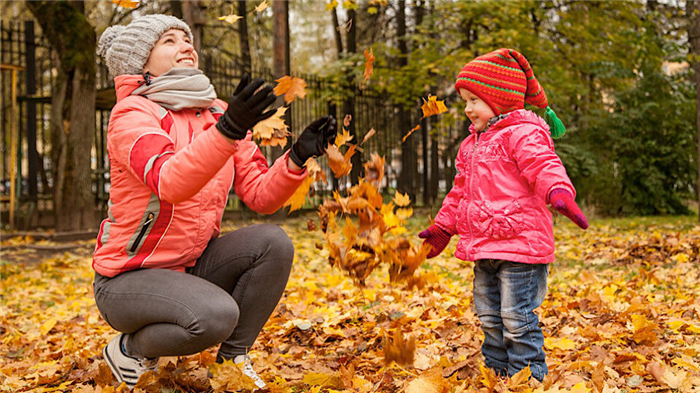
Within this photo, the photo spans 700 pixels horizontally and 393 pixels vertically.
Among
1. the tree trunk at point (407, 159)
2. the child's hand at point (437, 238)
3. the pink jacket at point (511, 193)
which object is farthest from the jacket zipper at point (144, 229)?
the tree trunk at point (407, 159)

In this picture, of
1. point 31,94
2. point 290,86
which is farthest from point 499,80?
point 31,94

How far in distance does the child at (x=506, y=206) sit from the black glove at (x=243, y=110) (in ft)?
3.18

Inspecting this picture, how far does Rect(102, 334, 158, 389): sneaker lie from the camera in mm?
2344

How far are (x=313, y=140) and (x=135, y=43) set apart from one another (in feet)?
2.48

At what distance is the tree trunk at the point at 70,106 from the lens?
8.33 m

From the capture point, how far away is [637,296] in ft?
12.5

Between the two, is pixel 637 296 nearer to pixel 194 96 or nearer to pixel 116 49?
pixel 194 96

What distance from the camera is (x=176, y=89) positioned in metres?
2.28

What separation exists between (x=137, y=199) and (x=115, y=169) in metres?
0.15

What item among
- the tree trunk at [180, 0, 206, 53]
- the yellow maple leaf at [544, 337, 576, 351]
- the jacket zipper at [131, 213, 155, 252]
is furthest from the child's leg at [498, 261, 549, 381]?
the tree trunk at [180, 0, 206, 53]

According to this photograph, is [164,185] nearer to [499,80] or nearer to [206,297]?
[206,297]

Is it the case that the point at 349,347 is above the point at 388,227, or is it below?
below

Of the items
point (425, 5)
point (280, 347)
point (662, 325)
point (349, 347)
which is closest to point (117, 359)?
point (280, 347)

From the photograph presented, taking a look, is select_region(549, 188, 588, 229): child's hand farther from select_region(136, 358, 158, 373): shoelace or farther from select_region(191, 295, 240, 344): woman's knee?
select_region(136, 358, 158, 373): shoelace
